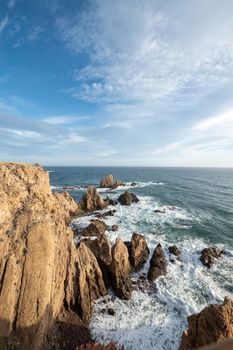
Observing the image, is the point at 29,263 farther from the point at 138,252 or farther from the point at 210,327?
the point at 138,252

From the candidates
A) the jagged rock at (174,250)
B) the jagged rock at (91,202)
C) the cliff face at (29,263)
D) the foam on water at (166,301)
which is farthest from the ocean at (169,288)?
the jagged rock at (91,202)

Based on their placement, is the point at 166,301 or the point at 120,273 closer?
the point at 166,301

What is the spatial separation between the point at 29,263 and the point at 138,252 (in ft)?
43.8

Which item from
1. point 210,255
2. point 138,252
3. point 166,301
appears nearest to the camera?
point 166,301

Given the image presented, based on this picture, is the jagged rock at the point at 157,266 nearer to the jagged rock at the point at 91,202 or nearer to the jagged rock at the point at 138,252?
the jagged rock at the point at 138,252

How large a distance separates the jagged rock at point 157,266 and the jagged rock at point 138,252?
1.05 m

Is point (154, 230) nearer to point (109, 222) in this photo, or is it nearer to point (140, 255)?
point (109, 222)

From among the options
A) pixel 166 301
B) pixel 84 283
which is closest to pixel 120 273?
pixel 84 283

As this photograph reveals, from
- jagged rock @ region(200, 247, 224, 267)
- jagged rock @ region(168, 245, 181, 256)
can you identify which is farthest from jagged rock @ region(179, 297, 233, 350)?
jagged rock @ region(168, 245, 181, 256)

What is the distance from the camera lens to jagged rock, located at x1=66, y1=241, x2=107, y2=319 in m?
17.6

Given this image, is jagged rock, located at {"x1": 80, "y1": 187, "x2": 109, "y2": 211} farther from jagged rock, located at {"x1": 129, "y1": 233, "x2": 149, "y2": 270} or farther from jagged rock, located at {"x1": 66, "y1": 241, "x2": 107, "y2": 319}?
jagged rock, located at {"x1": 66, "y1": 241, "x2": 107, "y2": 319}

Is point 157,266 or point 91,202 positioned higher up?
point 91,202

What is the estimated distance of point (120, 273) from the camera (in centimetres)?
2052

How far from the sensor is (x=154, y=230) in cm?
3516
